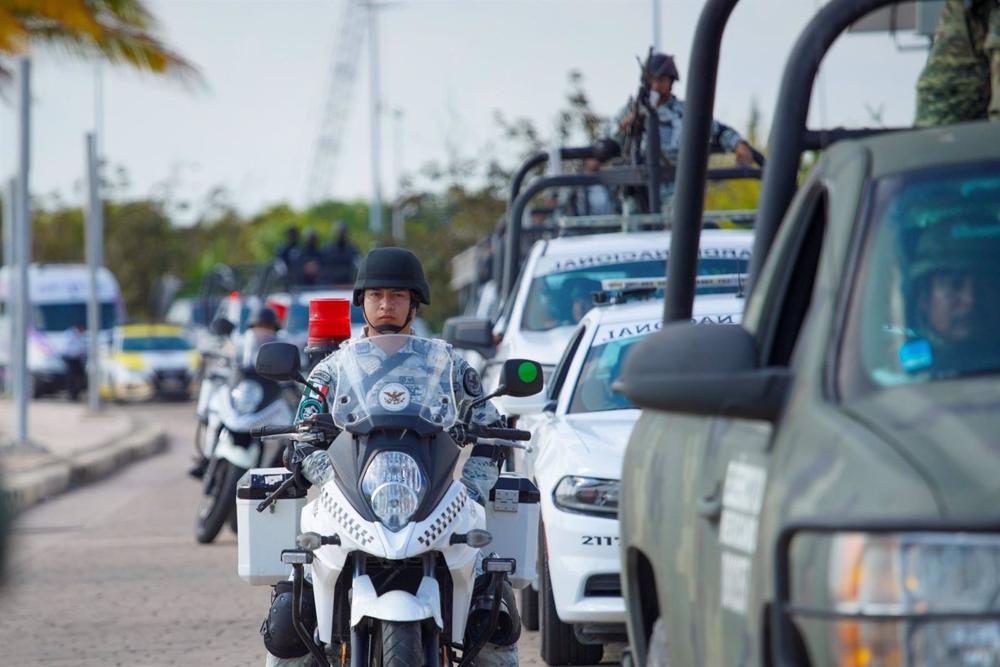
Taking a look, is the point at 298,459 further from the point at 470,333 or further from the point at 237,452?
the point at 237,452

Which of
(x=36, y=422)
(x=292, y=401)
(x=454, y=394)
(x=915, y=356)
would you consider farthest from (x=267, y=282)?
(x=915, y=356)

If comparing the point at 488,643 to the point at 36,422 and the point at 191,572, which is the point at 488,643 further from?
the point at 36,422

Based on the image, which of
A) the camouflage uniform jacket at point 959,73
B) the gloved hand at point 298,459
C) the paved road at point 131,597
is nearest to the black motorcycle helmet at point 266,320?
the paved road at point 131,597

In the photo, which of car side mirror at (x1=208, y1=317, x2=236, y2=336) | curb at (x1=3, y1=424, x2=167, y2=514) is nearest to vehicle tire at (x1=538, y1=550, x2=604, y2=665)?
car side mirror at (x1=208, y1=317, x2=236, y2=336)

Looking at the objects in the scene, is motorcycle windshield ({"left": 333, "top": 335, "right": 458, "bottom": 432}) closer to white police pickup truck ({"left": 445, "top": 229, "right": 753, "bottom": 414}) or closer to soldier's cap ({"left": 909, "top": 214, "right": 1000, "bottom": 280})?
soldier's cap ({"left": 909, "top": 214, "right": 1000, "bottom": 280})

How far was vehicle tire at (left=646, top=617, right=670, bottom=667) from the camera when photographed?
445 centimetres

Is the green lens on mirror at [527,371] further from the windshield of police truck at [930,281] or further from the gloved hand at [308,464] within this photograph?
the windshield of police truck at [930,281]

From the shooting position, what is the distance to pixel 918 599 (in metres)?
2.98

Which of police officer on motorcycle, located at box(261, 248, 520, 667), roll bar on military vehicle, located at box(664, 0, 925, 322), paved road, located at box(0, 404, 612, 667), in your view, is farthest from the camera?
paved road, located at box(0, 404, 612, 667)

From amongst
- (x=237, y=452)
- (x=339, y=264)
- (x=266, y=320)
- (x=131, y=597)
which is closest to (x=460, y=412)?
(x=131, y=597)

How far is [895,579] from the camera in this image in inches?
118

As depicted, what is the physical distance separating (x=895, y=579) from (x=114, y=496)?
54.0 ft

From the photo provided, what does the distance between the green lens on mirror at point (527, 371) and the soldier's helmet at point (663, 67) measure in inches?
291

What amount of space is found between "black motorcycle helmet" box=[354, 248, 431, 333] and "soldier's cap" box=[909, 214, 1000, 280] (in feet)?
9.56
